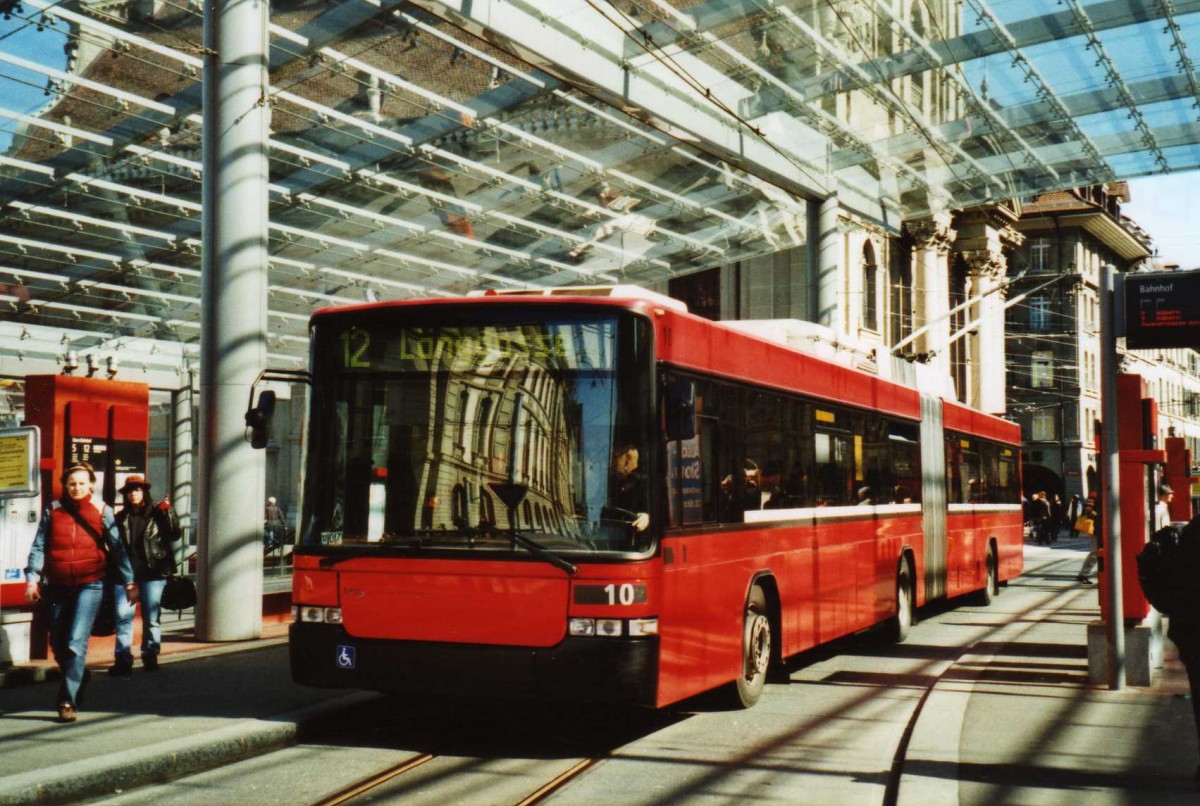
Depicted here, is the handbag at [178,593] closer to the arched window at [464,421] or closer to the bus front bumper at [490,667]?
the bus front bumper at [490,667]

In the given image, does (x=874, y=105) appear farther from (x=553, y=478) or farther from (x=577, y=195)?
(x=553, y=478)

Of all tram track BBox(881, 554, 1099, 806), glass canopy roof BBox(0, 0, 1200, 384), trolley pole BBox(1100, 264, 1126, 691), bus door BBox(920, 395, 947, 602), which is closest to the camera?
tram track BBox(881, 554, 1099, 806)

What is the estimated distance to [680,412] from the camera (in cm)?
816

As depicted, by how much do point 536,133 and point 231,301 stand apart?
9084 mm

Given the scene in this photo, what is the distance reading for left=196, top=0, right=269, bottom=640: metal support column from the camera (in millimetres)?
13602

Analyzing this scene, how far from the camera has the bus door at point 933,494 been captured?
15938 mm

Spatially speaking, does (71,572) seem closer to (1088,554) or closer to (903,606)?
(903,606)

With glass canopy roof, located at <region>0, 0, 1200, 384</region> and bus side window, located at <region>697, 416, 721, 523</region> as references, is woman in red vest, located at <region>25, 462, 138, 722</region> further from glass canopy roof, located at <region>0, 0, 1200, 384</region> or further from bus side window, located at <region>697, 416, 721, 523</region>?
glass canopy roof, located at <region>0, 0, 1200, 384</region>

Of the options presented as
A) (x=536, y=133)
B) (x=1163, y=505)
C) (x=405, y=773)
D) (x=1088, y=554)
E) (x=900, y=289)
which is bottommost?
(x=405, y=773)

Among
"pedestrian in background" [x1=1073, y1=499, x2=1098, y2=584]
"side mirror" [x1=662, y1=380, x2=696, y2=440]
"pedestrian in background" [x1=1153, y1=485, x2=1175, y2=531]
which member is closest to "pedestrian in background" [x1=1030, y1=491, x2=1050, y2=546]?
"pedestrian in background" [x1=1073, y1=499, x2=1098, y2=584]

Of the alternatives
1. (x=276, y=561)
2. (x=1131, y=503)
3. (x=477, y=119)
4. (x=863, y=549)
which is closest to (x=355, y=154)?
(x=477, y=119)

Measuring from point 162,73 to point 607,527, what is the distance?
40.8ft

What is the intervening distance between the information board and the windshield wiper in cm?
361

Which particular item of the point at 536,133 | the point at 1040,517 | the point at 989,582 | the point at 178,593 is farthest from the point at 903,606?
the point at 1040,517
